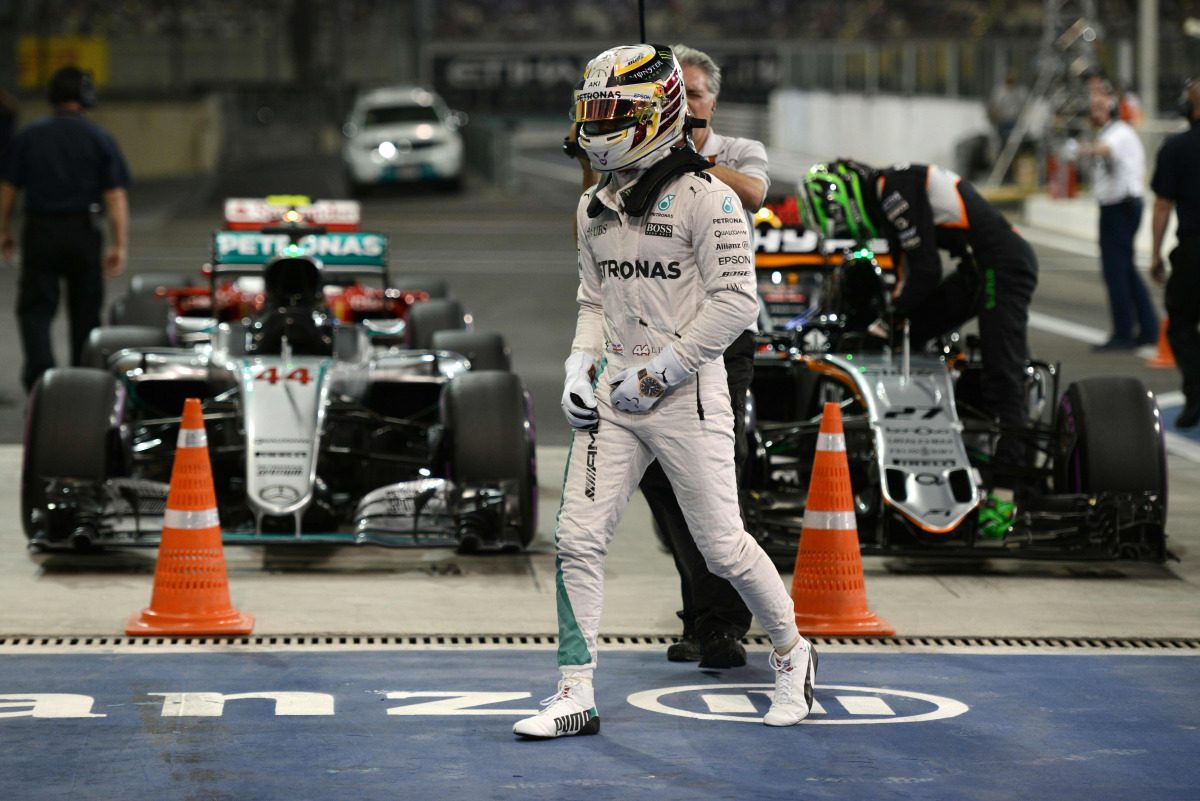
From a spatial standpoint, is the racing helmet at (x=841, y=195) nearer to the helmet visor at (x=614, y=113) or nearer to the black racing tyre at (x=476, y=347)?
the black racing tyre at (x=476, y=347)

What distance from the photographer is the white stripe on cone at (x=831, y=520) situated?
6.08 meters

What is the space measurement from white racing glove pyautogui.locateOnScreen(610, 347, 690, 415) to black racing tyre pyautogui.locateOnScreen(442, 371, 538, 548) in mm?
2267

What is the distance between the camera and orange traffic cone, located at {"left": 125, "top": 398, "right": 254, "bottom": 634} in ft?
20.1

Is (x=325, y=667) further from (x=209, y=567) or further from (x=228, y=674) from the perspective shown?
(x=209, y=567)

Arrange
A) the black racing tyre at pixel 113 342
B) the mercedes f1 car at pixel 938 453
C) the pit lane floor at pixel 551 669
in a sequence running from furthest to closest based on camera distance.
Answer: the black racing tyre at pixel 113 342
the mercedes f1 car at pixel 938 453
the pit lane floor at pixel 551 669

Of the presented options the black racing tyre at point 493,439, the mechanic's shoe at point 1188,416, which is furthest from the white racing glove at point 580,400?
the mechanic's shoe at point 1188,416

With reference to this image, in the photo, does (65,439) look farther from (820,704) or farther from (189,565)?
(820,704)

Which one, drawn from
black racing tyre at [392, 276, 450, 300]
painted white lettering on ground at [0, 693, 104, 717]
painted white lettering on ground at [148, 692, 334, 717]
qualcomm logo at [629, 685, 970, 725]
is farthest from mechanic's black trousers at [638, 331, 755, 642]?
black racing tyre at [392, 276, 450, 300]

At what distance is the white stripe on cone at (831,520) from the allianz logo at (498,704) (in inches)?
29.4

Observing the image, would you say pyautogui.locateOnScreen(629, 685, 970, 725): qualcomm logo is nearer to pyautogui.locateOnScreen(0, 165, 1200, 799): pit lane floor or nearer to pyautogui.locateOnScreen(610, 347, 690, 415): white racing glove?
pyautogui.locateOnScreen(0, 165, 1200, 799): pit lane floor

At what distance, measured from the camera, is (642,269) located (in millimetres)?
4977

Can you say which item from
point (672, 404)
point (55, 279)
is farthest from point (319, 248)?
point (672, 404)

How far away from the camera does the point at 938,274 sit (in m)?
7.58

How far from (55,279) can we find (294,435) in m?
3.98
